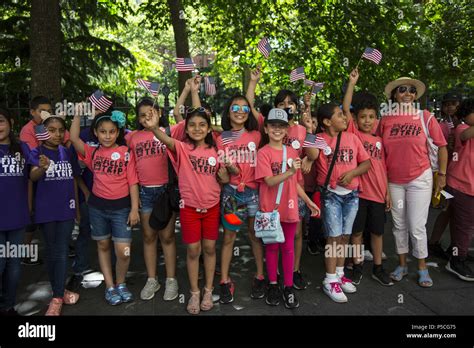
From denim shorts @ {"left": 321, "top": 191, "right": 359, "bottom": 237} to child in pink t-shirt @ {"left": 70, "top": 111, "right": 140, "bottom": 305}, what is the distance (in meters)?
1.89

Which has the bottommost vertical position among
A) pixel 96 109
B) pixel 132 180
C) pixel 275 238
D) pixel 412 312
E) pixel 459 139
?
pixel 412 312

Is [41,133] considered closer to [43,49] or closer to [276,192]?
[276,192]

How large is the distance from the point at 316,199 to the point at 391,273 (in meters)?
1.31

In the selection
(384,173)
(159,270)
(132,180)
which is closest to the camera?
(132,180)

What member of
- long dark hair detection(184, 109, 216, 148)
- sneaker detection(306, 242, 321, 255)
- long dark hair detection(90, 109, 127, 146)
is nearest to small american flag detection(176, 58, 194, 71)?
long dark hair detection(184, 109, 216, 148)

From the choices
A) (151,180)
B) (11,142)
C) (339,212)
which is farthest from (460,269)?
(11,142)

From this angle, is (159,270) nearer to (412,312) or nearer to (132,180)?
(132,180)

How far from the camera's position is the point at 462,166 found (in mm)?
4258

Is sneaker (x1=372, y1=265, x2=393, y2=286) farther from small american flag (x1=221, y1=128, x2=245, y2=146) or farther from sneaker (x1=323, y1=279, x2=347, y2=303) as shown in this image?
small american flag (x1=221, y1=128, x2=245, y2=146)

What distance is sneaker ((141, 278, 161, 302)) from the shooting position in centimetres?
380

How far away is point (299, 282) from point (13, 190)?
289cm

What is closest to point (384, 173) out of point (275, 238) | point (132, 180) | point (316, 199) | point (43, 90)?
point (316, 199)

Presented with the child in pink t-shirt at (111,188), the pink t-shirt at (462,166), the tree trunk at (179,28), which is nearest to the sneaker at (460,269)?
the pink t-shirt at (462,166)
